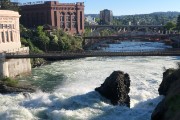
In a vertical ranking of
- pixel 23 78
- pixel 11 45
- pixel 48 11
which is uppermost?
pixel 48 11

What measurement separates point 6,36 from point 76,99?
27.3 metres

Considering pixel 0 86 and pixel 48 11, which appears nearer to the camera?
pixel 0 86

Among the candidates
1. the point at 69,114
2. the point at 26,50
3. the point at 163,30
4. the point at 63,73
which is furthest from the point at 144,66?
the point at 163,30

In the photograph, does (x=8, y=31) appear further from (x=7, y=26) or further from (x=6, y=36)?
(x=6, y=36)

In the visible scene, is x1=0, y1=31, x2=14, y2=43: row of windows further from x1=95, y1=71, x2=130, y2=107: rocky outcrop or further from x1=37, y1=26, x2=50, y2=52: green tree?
x1=95, y1=71, x2=130, y2=107: rocky outcrop

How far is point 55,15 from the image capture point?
108938 millimetres

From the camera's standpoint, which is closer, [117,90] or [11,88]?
[117,90]

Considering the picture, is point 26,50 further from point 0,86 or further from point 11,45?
point 0,86

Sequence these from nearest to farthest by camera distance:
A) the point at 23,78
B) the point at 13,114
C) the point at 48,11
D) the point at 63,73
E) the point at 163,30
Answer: the point at 13,114
the point at 23,78
the point at 63,73
the point at 48,11
the point at 163,30

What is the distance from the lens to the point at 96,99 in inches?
1470

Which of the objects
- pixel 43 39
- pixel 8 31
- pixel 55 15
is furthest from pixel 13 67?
pixel 55 15

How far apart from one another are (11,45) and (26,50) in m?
2.69

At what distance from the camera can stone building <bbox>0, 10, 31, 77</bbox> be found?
53153 mm

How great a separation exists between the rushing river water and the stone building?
7.18 ft
